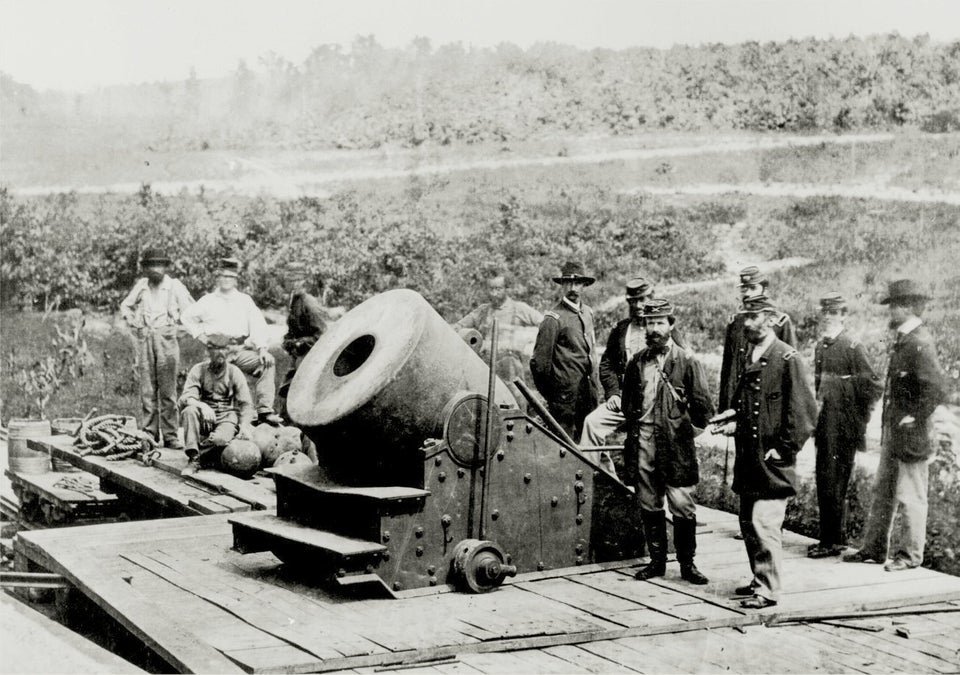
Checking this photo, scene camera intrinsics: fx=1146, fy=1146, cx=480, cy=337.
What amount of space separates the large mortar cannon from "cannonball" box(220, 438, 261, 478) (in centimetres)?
240

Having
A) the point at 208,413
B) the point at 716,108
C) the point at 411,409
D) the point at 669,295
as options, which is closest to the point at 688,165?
the point at 716,108

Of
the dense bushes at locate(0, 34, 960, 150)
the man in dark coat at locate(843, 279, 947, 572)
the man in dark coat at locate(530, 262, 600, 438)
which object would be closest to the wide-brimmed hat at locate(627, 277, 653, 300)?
the man in dark coat at locate(530, 262, 600, 438)

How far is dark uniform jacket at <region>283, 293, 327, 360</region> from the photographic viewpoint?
9.43 metres

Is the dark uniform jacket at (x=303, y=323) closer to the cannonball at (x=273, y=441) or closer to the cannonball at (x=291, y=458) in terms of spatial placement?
the cannonball at (x=273, y=441)

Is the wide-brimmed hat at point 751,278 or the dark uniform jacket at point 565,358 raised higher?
the wide-brimmed hat at point 751,278

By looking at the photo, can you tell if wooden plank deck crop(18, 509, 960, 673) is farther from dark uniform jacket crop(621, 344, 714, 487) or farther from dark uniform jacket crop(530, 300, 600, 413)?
dark uniform jacket crop(530, 300, 600, 413)

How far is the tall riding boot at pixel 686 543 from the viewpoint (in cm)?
589

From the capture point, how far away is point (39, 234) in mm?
17469

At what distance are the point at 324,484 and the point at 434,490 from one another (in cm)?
63

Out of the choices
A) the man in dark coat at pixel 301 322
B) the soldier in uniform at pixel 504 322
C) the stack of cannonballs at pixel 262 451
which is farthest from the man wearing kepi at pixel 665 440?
the man in dark coat at pixel 301 322

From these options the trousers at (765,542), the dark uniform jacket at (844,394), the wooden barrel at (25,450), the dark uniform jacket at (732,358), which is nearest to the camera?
the trousers at (765,542)

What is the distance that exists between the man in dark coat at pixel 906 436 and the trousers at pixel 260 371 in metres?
4.69

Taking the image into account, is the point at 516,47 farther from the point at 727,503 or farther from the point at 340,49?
the point at 727,503

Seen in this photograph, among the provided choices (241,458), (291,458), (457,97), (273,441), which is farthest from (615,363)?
(457,97)
